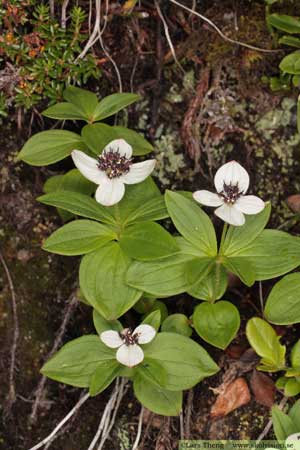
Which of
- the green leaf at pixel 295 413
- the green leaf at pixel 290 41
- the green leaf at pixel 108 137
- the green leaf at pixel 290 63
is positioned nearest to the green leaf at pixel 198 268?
the green leaf at pixel 108 137

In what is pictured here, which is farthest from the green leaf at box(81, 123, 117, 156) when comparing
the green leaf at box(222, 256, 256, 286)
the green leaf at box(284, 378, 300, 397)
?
the green leaf at box(284, 378, 300, 397)

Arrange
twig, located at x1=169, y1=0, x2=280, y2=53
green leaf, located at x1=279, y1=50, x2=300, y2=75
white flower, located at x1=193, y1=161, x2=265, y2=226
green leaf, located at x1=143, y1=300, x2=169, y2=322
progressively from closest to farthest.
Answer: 1. white flower, located at x1=193, y1=161, x2=265, y2=226
2. green leaf, located at x1=143, y1=300, x2=169, y2=322
3. green leaf, located at x1=279, y1=50, x2=300, y2=75
4. twig, located at x1=169, y1=0, x2=280, y2=53

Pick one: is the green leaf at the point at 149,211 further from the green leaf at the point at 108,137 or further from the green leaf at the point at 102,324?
the green leaf at the point at 102,324

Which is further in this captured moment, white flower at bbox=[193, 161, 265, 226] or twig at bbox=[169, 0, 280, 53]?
twig at bbox=[169, 0, 280, 53]

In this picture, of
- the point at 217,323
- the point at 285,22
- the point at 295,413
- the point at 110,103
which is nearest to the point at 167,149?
the point at 110,103

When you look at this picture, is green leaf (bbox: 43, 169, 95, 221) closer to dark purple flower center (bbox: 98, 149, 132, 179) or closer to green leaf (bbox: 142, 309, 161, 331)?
dark purple flower center (bbox: 98, 149, 132, 179)

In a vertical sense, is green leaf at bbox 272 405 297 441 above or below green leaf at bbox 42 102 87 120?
below

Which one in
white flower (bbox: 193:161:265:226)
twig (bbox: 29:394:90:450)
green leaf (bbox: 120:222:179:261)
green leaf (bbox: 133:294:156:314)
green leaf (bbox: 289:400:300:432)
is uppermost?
white flower (bbox: 193:161:265:226)
